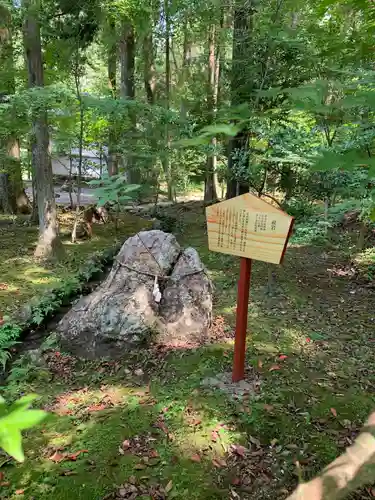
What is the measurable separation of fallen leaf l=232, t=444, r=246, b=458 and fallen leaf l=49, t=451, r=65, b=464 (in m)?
1.40

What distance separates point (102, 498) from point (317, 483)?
1.59 metres

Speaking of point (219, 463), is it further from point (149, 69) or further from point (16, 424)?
point (149, 69)

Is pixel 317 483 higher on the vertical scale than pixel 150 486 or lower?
higher

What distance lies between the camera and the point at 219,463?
9.68ft

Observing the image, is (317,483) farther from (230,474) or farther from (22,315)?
(22,315)

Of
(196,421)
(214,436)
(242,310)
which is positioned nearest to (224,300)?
(242,310)

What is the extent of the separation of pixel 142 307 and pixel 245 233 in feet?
6.53

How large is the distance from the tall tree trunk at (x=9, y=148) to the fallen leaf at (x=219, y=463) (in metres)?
5.98

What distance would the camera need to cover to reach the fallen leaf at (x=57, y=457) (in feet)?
9.89

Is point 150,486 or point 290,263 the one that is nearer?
point 150,486

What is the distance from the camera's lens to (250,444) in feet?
10.2

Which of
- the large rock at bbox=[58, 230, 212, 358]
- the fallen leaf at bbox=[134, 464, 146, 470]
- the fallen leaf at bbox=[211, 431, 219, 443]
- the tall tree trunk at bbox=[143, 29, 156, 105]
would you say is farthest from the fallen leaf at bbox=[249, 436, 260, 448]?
the tall tree trunk at bbox=[143, 29, 156, 105]

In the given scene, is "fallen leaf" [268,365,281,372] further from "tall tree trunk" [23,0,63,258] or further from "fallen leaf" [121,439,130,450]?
"tall tree trunk" [23,0,63,258]

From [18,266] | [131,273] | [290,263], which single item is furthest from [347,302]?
[18,266]
